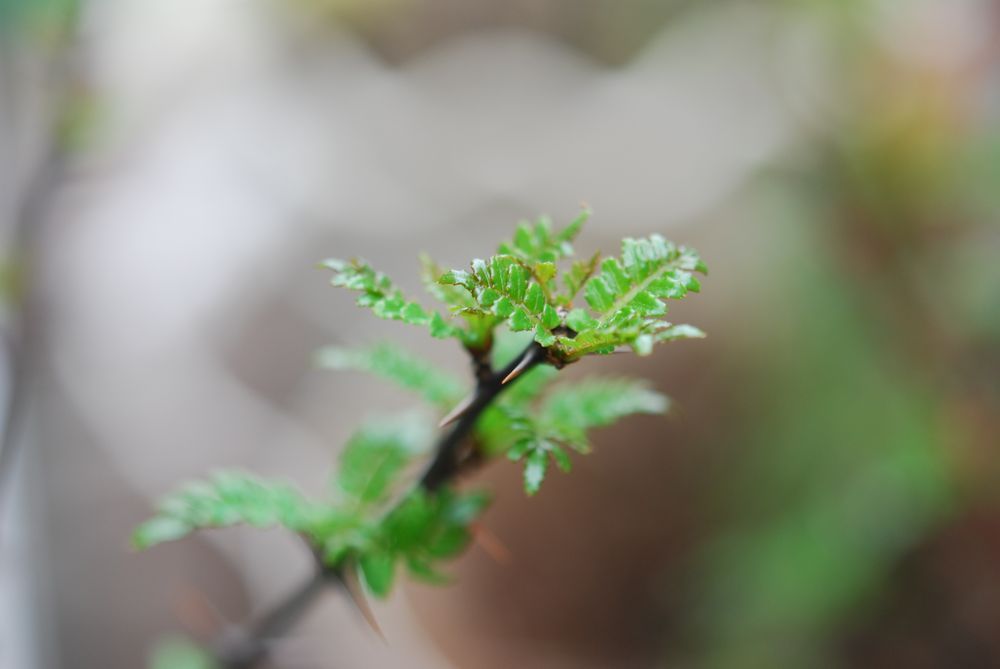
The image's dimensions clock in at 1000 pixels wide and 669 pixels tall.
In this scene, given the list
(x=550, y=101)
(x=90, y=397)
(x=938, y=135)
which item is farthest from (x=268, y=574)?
(x=938, y=135)

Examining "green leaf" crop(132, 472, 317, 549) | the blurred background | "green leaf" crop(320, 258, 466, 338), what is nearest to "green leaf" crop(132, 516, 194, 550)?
"green leaf" crop(132, 472, 317, 549)

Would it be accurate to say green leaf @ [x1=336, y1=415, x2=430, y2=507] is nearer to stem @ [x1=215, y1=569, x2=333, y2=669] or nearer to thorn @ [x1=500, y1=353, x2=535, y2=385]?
stem @ [x1=215, y1=569, x2=333, y2=669]

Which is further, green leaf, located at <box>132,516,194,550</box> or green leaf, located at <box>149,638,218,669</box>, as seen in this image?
green leaf, located at <box>149,638,218,669</box>

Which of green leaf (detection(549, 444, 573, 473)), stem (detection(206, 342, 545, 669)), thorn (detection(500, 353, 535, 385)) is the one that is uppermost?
stem (detection(206, 342, 545, 669))

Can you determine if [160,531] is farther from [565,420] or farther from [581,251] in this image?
[581,251]

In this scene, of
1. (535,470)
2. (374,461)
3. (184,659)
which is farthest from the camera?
(184,659)


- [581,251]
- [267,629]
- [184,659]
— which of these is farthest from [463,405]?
[581,251]
